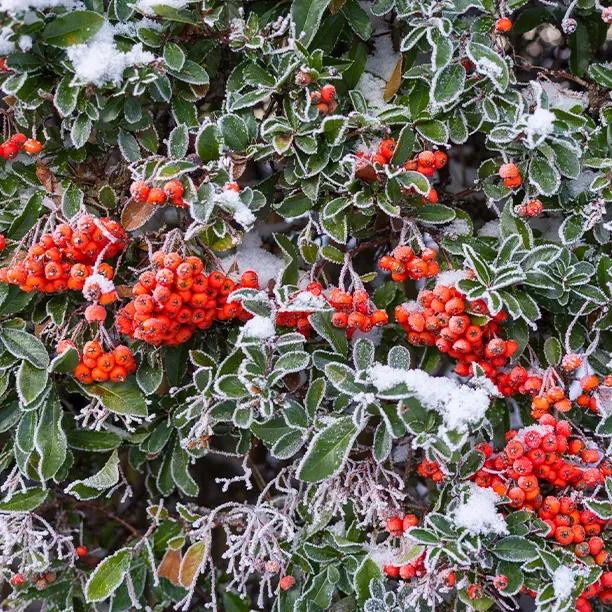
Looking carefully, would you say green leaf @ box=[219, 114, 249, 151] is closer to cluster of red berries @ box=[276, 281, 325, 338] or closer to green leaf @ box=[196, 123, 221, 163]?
green leaf @ box=[196, 123, 221, 163]

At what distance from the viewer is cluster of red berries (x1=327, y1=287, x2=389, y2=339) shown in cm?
174

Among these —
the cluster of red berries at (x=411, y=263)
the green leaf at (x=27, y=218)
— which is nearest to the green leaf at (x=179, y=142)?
the green leaf at (x=27, y=218)

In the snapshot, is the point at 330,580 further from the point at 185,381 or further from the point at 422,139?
the point at 422,139

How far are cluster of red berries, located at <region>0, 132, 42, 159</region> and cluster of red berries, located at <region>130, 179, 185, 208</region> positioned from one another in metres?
0.31

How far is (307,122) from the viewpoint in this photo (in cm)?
176

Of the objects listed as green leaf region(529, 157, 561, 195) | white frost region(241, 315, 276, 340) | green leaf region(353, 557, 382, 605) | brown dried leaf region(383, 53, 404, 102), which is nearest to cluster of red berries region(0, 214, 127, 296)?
white frost region(241, 315, 276, 340)

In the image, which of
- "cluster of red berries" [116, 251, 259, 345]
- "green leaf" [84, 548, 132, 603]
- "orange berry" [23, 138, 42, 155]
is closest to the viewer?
"cluster of red berries" [116, 251, 259, 345]

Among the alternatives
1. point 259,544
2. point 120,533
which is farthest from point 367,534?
point 120,533

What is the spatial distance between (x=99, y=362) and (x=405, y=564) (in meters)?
0.88

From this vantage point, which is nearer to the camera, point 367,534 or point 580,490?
point 580,490

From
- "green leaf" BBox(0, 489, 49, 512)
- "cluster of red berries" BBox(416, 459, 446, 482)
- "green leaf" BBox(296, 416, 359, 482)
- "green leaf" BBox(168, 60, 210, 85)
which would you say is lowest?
"green leaf" BBox(0, 489, 49, 512)

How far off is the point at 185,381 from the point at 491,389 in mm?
865

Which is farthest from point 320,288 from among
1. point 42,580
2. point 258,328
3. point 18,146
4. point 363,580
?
point 42,580

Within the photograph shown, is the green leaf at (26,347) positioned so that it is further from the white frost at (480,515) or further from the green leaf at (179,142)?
the white frost at (480,515)
